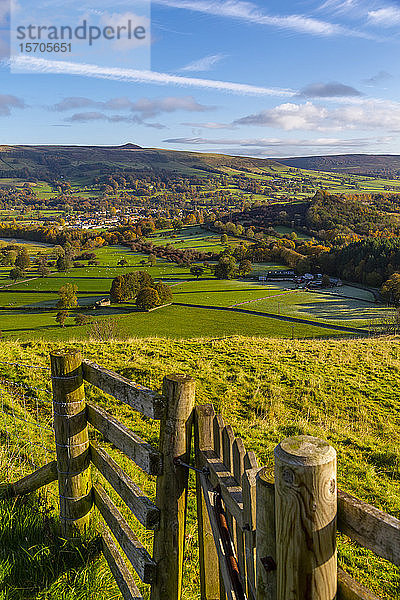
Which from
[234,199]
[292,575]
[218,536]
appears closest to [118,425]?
[218,536]

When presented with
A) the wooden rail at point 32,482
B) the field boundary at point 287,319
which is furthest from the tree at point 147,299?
the wooden rail at point 32,482

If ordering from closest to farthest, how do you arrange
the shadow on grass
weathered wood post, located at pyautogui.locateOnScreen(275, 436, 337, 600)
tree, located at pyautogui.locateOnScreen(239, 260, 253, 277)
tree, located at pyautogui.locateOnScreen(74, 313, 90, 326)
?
weathered wood post, located at pyautogui.locateOnScreen(275, 436, 337, 600) → the shadow on grass → tree, located at pyautogui.locateOnScreen(74, 313, 90, 326) → tree, located at pyautogui.locateOnScreen(239, 260, 253, 277)

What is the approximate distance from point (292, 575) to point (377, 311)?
66.1m

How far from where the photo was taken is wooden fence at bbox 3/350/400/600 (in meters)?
1.72

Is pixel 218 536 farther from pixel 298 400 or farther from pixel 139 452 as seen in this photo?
pixel 298 400

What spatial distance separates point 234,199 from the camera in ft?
655

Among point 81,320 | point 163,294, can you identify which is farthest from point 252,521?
point 163,294

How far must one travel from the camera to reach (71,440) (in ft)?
12.7

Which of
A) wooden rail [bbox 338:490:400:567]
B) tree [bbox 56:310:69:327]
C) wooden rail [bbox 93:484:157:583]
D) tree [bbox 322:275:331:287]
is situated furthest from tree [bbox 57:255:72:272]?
wooden rail [bbox 338:490:400:567]

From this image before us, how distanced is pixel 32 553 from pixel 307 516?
10.2ft

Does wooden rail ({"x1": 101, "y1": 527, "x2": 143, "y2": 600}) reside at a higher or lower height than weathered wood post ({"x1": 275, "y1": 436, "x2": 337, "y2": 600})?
lower

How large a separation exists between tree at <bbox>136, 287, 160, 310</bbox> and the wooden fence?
5783cm

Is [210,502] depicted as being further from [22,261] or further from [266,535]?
[22,261]

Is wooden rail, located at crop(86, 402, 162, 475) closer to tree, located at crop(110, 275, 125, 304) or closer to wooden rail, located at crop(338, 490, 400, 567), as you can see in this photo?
wooden rail, located at crop(338, 490, 400, 567)
